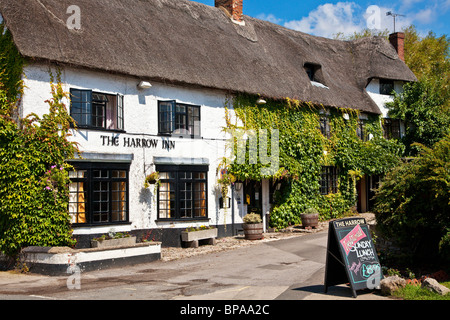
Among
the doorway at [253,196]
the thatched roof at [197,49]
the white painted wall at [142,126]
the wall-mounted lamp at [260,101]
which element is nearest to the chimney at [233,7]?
the thatched roof at [197,49]

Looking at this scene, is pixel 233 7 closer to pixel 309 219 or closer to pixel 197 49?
pixel 197 49

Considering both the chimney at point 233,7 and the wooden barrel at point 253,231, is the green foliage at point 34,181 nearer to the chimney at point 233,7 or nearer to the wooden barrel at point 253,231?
the wooden barrel at point 253,231

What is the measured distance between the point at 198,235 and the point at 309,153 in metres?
7.61

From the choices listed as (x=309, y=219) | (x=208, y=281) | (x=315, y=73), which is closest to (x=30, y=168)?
(x=208, y=281)

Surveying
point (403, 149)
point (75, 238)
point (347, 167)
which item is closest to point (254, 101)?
point (347, 167)

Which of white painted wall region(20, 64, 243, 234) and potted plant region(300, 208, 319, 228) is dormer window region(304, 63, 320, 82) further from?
potted plant region(300, 208, 319, 228)

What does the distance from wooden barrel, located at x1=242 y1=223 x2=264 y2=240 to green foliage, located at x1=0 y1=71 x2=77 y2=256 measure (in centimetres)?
652

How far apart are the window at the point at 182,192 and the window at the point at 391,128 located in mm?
13617

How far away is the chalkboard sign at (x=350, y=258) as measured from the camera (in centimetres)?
846

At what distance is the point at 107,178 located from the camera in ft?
48.4

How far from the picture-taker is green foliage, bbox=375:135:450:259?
10094mm

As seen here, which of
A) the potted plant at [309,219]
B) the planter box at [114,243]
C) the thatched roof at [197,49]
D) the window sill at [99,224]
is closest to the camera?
the planter box at [114,243]

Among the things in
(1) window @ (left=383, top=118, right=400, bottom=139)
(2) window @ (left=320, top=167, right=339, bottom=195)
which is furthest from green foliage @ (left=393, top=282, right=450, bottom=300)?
(1) window @ (left=383, top=118, right=400, bottom=139)

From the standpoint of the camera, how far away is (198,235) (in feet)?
53.6
